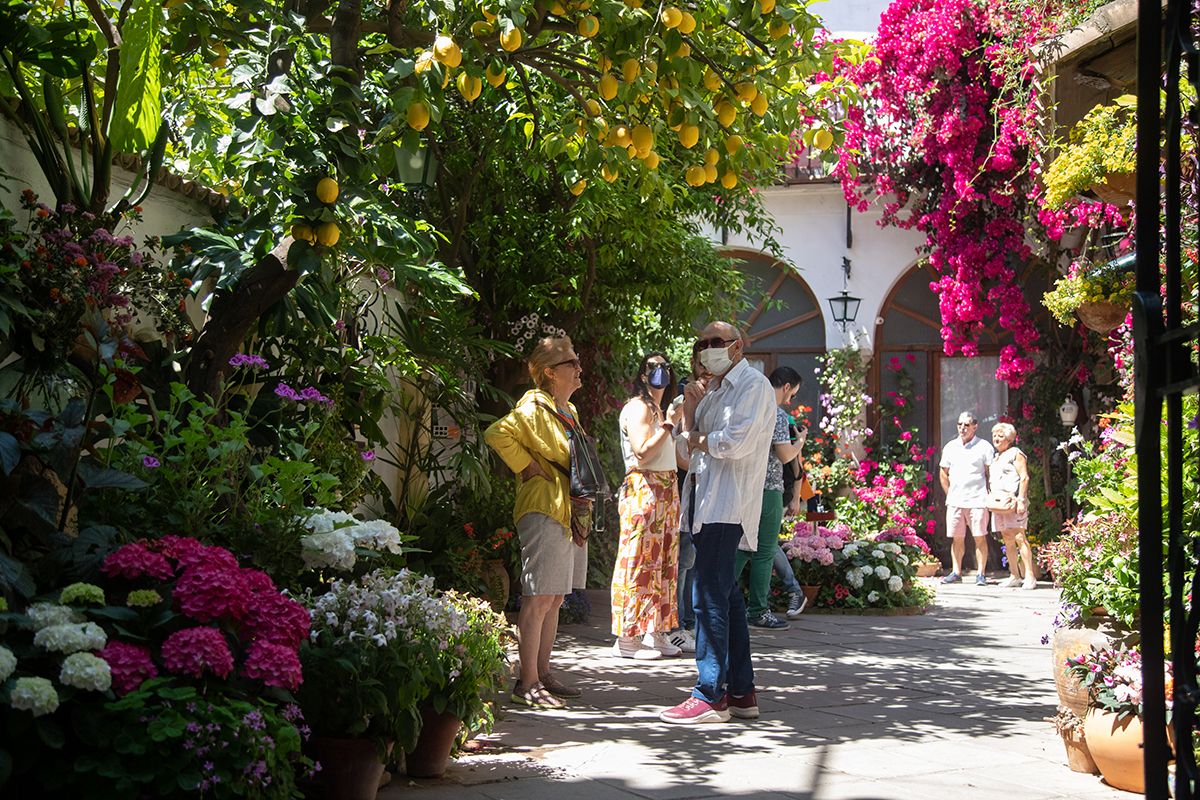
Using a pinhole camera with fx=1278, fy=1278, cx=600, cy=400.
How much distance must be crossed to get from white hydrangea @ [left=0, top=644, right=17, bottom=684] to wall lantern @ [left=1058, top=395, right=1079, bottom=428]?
13.9 m

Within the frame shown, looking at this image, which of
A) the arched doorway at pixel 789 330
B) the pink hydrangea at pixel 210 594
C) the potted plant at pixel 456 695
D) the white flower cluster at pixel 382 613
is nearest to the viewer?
the pink hydrangea at pixel 210 594

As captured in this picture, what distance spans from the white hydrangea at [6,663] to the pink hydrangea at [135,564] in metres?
0.49

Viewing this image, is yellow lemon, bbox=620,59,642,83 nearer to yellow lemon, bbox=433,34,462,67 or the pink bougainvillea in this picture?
yellow lemon, bbox=433,34,462,67

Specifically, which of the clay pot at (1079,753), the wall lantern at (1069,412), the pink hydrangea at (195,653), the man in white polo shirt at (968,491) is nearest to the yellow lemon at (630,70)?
the pink hydrangea at (195,653)

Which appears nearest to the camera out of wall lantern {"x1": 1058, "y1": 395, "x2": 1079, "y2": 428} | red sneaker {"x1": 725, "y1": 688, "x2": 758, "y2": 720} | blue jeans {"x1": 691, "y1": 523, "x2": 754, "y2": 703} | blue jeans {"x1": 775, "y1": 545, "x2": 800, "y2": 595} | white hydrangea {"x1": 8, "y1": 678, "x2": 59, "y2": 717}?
white hydrangea {"x1": 8, "y1": 678, "x2": 59, "y2": 717}

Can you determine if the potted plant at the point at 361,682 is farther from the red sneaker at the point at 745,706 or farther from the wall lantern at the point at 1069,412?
the wall lantern at the point at 1069,412

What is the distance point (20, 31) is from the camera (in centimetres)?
488

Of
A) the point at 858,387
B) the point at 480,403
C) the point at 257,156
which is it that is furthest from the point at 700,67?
the point at 858,387

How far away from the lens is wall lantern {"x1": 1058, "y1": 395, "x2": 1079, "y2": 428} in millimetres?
15312

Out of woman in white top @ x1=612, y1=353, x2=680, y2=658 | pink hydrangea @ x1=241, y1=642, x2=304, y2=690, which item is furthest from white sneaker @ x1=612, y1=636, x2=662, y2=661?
pink hydrangea @ x1=241, y1=642, x2=304, y2=690

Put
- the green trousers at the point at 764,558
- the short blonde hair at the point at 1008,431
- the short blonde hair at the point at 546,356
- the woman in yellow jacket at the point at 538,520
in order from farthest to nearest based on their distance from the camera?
the short blonde hair at the point at 1008,431 → the green trousers at the point at 764,558 → the short blonde hair at the point at 546,356 → the woman in yellow jacket at the point at 538,520

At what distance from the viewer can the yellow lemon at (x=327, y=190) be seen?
161 inches

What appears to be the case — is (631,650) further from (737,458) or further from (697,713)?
(737,458)

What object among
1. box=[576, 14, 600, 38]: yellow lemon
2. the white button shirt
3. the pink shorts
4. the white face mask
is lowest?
the pink shorts
